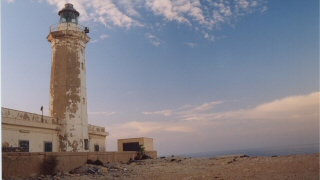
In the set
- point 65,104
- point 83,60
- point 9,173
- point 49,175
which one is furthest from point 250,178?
point 83,60

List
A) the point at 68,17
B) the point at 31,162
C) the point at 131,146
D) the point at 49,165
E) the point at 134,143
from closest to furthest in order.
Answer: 1. the point at 31,162
2. the point at 49,165
3. the point at 68,17
4. the point at 134,143
5. the point at 131,146

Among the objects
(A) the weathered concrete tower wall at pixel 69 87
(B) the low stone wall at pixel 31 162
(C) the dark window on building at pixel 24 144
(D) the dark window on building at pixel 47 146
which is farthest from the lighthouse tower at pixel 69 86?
(B) the low stone wall at pixel 31 162

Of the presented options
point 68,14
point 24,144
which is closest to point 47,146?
point 24,144

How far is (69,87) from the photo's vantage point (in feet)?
64.9

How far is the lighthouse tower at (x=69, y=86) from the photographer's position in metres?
19.4

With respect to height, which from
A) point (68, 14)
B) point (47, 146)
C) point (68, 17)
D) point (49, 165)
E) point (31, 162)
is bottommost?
point (49, 165)

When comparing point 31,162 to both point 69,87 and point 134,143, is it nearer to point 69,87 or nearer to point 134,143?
point 69,87

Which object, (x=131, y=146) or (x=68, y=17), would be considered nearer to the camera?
(x=68, y=17)

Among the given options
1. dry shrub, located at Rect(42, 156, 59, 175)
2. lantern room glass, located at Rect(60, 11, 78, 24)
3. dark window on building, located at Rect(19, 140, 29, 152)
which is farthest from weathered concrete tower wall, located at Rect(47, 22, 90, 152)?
dry shrub, located at Rect(42, 156, 59, 175)

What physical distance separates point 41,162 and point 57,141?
29.7 feet

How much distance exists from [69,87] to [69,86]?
7 cm

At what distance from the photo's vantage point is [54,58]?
20281 mm

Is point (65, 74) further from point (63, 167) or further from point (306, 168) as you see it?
point (306, 168)

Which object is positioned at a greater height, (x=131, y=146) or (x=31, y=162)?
(x=131, y=146)
